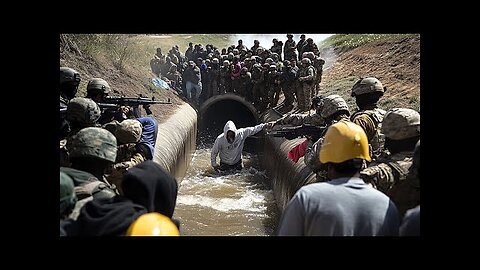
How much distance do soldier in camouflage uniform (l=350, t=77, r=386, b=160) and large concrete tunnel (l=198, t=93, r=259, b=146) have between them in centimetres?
1160

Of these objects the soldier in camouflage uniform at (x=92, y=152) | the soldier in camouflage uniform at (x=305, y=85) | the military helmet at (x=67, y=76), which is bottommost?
the soldier in camouflage uniform at (x=92, y=152)

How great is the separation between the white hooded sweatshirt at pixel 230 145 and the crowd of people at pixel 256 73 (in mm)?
2685

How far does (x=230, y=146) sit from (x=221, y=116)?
918cm

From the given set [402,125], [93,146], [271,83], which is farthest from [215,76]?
[93,146]

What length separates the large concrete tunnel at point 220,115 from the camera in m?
16.6

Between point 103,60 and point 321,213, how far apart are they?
40.2 ft

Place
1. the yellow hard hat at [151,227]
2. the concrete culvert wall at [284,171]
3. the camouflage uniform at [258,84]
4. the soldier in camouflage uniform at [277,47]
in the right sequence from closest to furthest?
the yellow hard hat at [151,227], the concrete culvert wall at [284,171], the camouflage uniform at [258,84], the soldier in camouflage uniform at [277,47]

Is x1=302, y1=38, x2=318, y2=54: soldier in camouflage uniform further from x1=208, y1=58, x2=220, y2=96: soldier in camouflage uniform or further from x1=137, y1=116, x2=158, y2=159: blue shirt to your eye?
x1=137, y1=116, x2=158, y2=159: blue shirt

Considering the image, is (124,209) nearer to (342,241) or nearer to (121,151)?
(342,241)

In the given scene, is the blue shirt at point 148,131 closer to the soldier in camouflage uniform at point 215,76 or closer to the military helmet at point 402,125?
the military helmet at point 402,125

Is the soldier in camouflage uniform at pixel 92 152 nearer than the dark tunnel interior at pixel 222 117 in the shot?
Yes

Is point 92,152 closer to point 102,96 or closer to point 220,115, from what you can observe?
point 102,96

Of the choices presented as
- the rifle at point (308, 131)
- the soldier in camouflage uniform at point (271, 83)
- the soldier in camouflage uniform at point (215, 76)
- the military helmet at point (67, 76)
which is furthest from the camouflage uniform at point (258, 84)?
the military helmet at point (67, 76)

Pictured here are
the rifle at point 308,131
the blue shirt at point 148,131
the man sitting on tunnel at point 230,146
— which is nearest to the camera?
the rifle at point 308,131
